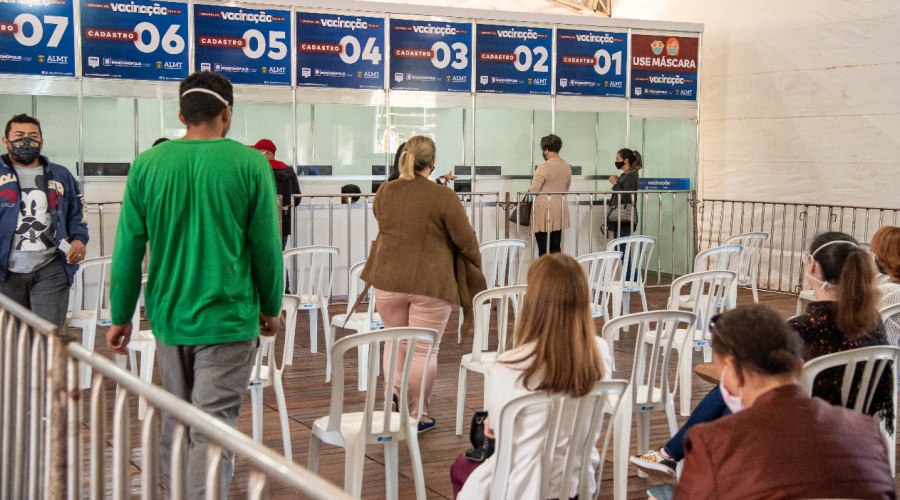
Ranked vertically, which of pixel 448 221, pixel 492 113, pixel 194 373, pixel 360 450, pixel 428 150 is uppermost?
pixel 492 113

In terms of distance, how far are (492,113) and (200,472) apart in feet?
28.5

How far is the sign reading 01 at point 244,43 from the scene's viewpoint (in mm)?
8062

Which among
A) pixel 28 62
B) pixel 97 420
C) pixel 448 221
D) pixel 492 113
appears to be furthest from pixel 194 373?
pixel 492 113

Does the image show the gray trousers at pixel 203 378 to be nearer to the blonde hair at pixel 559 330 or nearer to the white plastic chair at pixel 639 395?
the blonde hair at pixel 559 330

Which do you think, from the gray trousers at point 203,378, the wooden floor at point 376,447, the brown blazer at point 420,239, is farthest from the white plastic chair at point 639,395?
the gray trousers at point 203,378

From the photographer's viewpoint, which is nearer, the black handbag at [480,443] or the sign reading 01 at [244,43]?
the black handbag at [480,443]

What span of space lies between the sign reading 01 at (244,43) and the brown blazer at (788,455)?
23.2 ft

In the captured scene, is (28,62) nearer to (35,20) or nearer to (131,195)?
(35,20)

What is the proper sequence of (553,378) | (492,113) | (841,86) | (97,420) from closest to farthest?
(97,420), (553,378), (841,86), (492,113)

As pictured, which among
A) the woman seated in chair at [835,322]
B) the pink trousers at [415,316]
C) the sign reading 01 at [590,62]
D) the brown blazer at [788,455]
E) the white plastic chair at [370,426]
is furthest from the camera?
the sign reading 01 at [590,62]

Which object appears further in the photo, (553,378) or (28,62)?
(28,62)

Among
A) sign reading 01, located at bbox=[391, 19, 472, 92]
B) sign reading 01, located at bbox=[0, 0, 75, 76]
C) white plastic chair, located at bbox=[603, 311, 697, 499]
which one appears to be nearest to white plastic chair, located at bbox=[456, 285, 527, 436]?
white plastic chair, located at bbox=[603, 311, 697, 499]

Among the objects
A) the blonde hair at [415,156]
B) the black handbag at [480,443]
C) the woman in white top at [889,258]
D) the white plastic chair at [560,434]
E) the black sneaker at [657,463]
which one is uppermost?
the blonde hair at [415,156]

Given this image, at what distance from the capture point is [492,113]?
35.7 ft
